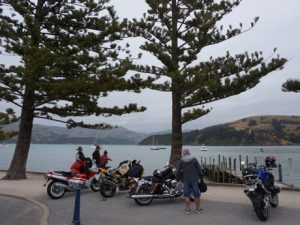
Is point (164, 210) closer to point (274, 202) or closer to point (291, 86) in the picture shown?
point (274, 202)

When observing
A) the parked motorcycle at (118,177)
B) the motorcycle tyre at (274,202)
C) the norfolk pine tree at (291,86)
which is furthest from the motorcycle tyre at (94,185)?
the norfolk pine tree at (291,86)

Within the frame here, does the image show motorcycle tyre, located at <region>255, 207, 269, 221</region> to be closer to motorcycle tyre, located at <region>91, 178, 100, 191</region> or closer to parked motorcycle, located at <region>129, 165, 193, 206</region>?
parked motorcycle, located at <region>129, 165, 193, 206</region>

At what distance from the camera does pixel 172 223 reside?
8.48 metres

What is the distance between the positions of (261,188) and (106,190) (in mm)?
5108

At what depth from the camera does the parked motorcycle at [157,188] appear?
35.3ft

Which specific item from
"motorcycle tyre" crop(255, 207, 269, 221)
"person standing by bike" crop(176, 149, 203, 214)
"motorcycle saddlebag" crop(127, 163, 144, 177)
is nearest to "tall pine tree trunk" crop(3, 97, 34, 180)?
"motorcycle saddlebag" crop(127, 163, 144, 177)

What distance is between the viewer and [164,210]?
32.6ft

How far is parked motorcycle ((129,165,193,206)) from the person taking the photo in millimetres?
10750

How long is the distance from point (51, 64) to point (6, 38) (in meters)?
3.32

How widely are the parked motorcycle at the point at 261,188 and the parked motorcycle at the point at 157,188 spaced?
7.30ft

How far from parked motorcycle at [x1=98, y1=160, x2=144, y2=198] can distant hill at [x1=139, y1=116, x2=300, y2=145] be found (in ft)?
479

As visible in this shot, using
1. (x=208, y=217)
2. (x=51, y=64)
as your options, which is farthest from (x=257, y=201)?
(x=51, y=64)

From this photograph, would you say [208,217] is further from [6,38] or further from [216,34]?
[6,38]

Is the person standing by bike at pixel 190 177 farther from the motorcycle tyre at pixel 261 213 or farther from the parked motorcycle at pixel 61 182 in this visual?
the parked motorcycle at pixel 61 182
